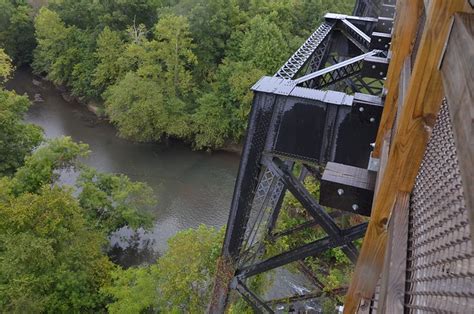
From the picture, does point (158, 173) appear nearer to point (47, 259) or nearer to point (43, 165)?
point (43, 165)

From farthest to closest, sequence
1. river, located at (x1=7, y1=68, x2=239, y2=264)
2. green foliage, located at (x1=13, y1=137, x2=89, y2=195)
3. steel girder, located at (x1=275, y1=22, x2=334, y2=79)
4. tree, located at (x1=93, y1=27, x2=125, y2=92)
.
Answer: tree, located at (x1=93, y1=27, x2=125, y2=92) < river, located at (x1=7, y1=68, x2=239, y2=264) < green foliage, located at (x1=13, y1=137, x2=89, y2=195) < steel girder, located at (x1=275, y1=22, x2=334, y2=79)

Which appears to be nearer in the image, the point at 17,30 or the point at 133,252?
the point at 133,252

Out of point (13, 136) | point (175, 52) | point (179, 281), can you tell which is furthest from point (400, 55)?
point (175, 52)

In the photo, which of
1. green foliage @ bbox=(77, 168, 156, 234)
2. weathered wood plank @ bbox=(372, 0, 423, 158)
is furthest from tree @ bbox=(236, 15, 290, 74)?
weathered wood plank @ bbox=(372, 0, 423, 158)

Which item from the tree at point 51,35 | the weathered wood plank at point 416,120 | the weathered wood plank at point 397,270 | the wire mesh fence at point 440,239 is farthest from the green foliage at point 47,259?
the tree at point 51,35

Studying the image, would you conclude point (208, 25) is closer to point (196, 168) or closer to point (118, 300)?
point (196, 168)

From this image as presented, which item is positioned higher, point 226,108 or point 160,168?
point 226,108

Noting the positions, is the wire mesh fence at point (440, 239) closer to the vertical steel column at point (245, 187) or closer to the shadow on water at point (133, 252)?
the vertical steel column at point (245, 187)

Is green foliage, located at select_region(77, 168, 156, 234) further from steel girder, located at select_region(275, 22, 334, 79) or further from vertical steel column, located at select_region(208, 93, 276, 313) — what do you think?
steel girder, located at select_region(275, 22, 334, 79)
